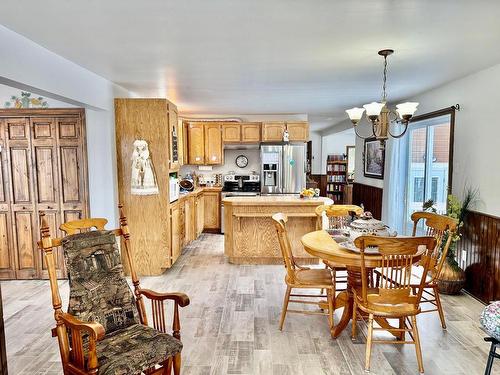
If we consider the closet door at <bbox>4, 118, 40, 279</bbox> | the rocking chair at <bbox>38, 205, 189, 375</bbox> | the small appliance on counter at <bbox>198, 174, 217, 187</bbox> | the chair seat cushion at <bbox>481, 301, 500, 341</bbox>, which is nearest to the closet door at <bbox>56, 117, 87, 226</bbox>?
the closet door at <bbox>4, 118, 40, 279</bbox>

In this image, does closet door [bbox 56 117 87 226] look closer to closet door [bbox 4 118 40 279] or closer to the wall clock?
closet door [bbox 4 118 40 279]

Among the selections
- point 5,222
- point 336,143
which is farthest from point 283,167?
point 336,143

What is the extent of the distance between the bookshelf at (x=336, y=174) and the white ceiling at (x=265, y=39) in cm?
689

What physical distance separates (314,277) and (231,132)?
4.29 meters

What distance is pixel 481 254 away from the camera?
366 centimetres

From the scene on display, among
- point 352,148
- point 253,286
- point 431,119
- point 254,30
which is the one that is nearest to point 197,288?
point 253,286

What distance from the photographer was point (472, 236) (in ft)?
12.5

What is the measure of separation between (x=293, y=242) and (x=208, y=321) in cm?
204

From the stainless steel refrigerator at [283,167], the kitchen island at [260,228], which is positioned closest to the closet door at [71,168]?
the kitchen island at [260,228]

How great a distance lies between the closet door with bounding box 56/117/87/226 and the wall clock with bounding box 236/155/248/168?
12.0ft

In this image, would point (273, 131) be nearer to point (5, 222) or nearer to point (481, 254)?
point (481, 254)

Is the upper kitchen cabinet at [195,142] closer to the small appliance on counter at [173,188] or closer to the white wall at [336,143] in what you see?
the small appliance on counter at [173,188]

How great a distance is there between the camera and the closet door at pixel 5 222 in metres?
4.16

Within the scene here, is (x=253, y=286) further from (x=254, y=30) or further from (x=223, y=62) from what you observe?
(x=254, y=30)
